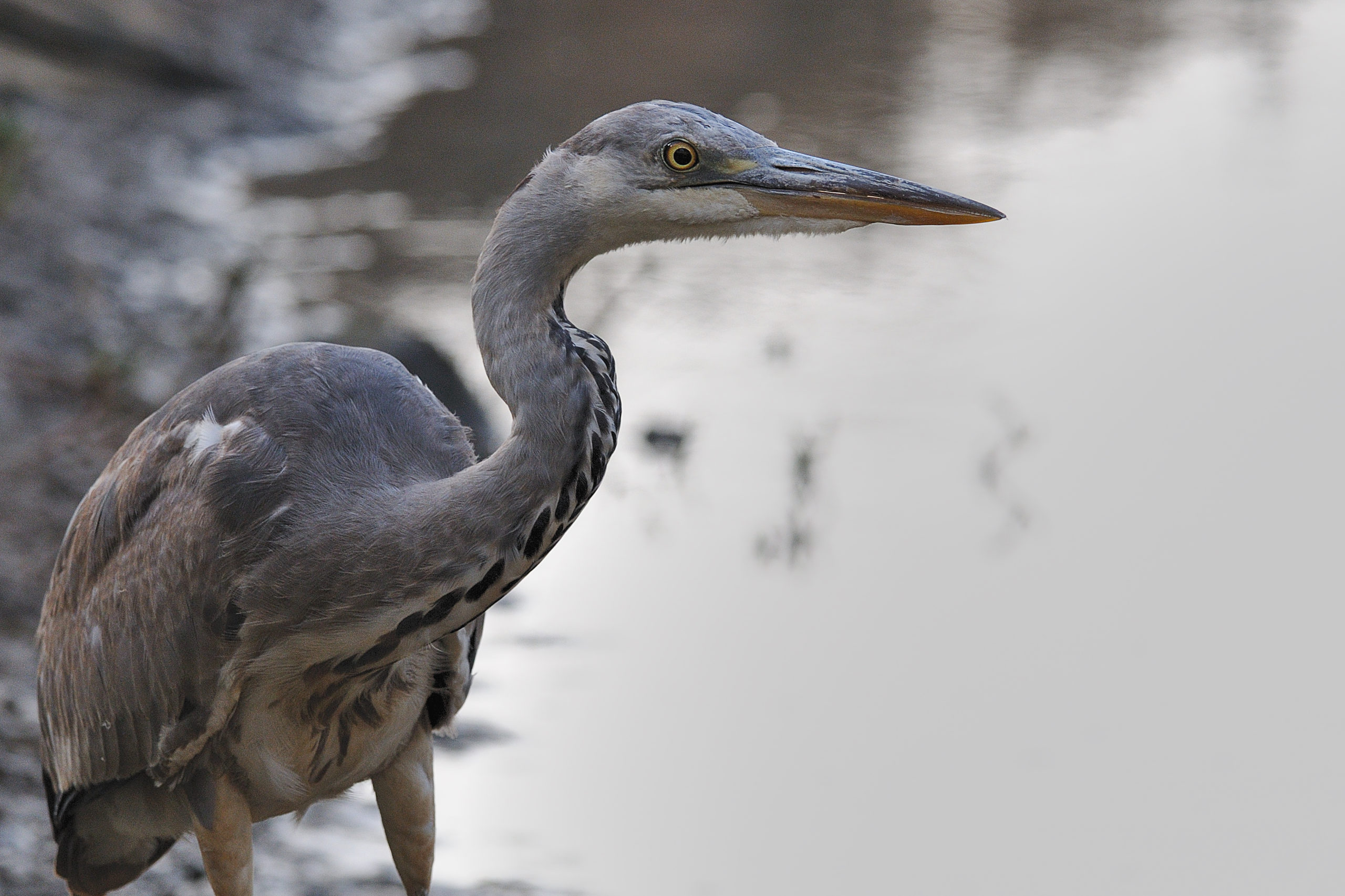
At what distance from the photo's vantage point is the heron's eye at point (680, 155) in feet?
10.3

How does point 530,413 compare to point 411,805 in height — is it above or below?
above

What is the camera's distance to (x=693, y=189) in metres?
3.18

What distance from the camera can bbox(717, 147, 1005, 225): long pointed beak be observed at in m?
3.20

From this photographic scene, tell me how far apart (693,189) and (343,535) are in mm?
961

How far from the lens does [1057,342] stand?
788 cm

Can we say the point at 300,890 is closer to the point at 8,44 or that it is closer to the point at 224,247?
the point at 224,247

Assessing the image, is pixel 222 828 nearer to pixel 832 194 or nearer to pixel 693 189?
pixel 693 189

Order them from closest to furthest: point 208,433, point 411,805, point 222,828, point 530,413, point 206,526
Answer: point 530,413, point 206,526, point 208,433, point 222,828, point 411,805

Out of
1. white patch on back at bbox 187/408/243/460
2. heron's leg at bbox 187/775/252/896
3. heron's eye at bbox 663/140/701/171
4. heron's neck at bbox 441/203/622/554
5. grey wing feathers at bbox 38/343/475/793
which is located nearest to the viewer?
heron's neck at bbox 441/203/622/554

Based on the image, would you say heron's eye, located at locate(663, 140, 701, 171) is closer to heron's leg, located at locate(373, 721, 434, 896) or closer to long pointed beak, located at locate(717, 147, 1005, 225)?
long pointed beak, located at locate(717, 147, 1005, 225)

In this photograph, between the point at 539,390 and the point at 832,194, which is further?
the point at 832,194

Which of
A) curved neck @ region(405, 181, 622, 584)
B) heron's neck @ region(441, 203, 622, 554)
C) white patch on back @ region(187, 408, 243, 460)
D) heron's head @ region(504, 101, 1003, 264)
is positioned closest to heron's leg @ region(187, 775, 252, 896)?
white patch on back @ region(187, 408, 243, 460)

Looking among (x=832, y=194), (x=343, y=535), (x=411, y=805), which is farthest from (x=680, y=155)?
(x=411, y=805)

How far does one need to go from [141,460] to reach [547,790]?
6.24ft
